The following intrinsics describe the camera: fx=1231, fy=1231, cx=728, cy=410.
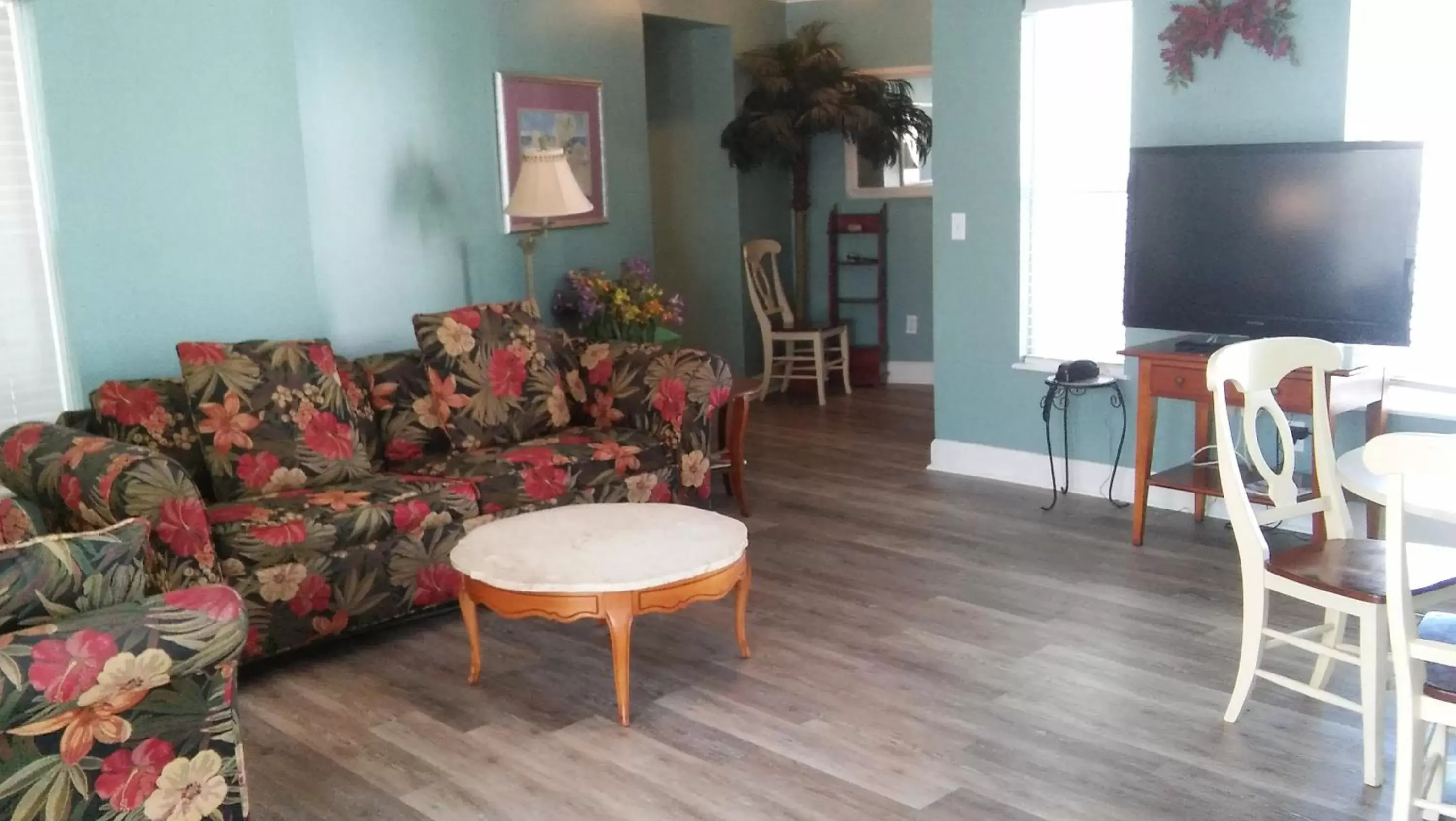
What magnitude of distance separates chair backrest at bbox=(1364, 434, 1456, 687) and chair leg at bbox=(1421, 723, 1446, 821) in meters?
0.27

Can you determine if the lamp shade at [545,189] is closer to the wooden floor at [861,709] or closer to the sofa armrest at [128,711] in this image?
the wooden floor at [861,709]

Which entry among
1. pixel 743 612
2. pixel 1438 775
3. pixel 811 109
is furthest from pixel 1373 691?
pixel 811 109

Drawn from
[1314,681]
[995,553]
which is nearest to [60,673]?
[1314,681]

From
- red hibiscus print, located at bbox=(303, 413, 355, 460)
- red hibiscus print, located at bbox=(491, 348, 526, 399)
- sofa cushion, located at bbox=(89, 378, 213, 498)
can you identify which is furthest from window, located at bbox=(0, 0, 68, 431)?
red hibiscus print, located at bbox=(491, 348, 526, 399)

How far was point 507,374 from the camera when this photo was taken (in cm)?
456

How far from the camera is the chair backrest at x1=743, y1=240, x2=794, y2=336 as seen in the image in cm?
741

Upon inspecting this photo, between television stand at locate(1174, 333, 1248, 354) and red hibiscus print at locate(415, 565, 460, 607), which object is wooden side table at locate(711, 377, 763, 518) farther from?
television stand at locate(1174, 333, 1248, 354)

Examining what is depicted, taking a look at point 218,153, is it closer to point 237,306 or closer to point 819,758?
point 237,306

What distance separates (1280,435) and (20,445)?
338 cm

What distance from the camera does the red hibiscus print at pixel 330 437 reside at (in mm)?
3947

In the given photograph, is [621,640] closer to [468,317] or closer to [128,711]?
[128,711]

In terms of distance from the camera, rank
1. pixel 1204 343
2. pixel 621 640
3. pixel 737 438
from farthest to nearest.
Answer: pixel 737 438, pixel 1204 343, pixel 621 640

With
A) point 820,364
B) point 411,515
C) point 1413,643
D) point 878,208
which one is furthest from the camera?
point 878,208

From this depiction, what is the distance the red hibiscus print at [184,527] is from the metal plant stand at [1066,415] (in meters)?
3.12
